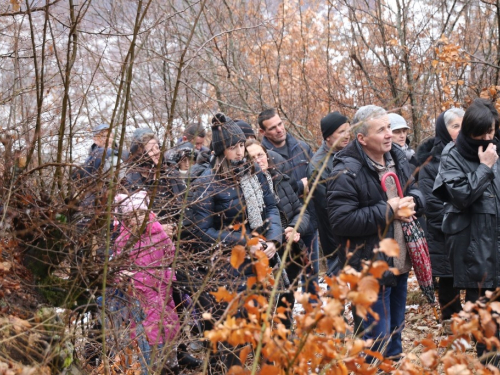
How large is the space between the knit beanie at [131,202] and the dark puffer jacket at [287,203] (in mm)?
2113

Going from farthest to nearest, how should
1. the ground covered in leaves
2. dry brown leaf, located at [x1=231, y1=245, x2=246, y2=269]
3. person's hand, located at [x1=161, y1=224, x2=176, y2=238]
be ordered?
person's hand, located at [x1=161, y1=224, x2=176, y2=238] < the ground covered in leaves < dry brown leaf, located at [x1=231, y1=245, x2=246, y2=269]

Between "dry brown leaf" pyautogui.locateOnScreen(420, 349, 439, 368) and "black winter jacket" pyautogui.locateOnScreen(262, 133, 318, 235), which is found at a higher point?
"black winter jacket" pyautogui.locateOnScreen(262, 133, 318, 235)

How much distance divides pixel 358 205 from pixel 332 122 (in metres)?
1.87

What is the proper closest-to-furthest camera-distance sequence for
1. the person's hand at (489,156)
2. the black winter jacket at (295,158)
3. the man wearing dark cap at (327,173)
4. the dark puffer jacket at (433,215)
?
the person's hand at (489,156) < the man wearing dark cap at (327,173) < the dark puffer jacket at (433,215) < the black winter jacket at (295,158)

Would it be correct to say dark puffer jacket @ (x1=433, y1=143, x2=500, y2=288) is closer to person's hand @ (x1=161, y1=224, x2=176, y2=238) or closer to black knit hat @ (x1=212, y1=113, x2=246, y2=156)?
black knit hat @ (x1=212, y1=113, x2=246, y2=156)

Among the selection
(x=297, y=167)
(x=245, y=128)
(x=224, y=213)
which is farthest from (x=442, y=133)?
(x=224, y=213)

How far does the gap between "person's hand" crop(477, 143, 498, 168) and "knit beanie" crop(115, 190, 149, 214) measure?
252 centimetres

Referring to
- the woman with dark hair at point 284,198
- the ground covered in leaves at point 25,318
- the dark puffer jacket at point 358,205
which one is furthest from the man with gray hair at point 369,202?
the ground covered in leaves at point 25,318

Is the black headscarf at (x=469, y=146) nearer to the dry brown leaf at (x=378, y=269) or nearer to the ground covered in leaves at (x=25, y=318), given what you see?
the ground covered in leaves at (x=25, y=318)

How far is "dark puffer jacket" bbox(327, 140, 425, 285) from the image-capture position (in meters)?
4.70

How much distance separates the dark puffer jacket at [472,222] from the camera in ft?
15.6

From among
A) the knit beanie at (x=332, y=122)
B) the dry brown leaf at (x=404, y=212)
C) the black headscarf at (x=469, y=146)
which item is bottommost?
the dry brown leaf at (x=404, y=212)

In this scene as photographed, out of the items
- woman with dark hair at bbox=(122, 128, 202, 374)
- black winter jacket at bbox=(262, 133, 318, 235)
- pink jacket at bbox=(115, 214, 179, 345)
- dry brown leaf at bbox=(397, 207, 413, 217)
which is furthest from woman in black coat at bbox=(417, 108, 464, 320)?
dry brown leaf at bbox=(397, 207, 413, 217)

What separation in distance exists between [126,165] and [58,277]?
75 centimetres
